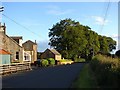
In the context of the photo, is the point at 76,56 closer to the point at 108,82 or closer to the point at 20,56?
the point at 20,56

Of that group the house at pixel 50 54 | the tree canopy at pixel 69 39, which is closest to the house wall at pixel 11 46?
the house at pixel 50 54

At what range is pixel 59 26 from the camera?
133m

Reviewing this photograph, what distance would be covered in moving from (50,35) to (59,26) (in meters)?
6.46

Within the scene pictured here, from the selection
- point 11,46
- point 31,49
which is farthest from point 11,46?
point 31,49

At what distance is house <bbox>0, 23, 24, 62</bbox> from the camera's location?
2535 inches

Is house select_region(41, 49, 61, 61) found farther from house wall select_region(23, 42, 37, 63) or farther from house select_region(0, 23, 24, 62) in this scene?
house select_region(0, 23, 24, 62)

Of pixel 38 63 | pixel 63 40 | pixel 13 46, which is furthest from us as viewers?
pixel 63 40

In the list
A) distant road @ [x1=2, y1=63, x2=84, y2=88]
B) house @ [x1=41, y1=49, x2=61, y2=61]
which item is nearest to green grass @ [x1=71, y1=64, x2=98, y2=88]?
distant road @ [x1=2, y1=63, x2=84, y2=88]

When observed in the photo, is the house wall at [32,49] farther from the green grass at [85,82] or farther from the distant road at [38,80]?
the green grass at [85,82]

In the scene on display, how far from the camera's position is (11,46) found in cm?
6650

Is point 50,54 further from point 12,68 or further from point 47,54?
point 12,68

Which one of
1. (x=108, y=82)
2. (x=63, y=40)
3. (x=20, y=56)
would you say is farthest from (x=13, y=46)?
(x=63, y=40)

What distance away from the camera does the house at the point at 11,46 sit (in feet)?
211

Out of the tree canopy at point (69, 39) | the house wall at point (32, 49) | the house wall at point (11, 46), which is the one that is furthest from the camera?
the tree canopy at point (69, 39)
